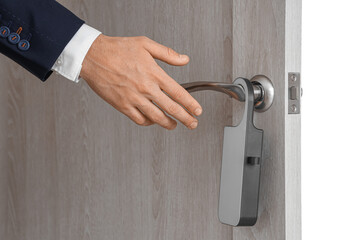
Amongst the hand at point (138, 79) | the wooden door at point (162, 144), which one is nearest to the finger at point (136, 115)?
the hand at point (138, 79)

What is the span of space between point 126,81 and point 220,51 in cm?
15

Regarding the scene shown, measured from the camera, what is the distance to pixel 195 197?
29.0 inches

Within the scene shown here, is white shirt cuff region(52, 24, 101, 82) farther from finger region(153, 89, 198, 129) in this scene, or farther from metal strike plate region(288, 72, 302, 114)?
metal strike plate region(288, 72, 302, 114)

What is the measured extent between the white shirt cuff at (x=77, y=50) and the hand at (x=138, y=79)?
0.01 meters

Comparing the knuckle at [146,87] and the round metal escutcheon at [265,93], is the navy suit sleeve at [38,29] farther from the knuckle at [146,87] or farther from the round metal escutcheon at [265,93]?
the round metal escutcheon at [265,93]

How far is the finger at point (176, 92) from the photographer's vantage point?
601 millimetres

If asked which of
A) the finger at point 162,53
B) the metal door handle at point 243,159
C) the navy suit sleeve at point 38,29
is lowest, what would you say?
the metal door handle at point 243,159

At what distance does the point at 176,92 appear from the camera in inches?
23.8

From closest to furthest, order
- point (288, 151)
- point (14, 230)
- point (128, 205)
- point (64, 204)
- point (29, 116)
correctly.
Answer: point (288, 151), point (128, 205), point (64, 204), point (29, 116), point (14, 230)

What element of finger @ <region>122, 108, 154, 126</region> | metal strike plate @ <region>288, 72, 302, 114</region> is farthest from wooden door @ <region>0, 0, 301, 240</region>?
finger @ <region>122, 108, 154, 126</region>

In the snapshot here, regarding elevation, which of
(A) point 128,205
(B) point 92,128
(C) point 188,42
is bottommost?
(A) point 128,205

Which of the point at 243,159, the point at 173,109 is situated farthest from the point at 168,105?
the point at 243,159

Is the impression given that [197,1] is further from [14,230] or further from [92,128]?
[14,230]

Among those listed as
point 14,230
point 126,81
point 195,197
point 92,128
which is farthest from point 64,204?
point 126,81
